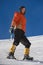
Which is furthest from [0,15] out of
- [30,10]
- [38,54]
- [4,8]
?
[38,54]

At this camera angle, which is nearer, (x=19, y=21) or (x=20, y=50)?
(x=19, y=21)

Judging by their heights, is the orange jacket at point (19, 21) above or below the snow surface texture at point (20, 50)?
above

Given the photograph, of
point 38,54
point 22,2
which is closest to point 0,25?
point 22,2

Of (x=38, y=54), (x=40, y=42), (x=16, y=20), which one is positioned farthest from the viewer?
(x=40, y=42)

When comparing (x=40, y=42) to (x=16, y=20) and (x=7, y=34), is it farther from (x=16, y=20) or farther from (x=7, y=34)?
(x=16, y=20)

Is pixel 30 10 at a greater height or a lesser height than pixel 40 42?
greater

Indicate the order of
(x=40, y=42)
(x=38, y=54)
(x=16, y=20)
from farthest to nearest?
(x=40, y=42) < (x=38, y=54) < (x=16, y=20)

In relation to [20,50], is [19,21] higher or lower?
higher

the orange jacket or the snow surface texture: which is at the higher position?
the orange jacket

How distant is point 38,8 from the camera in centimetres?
1329

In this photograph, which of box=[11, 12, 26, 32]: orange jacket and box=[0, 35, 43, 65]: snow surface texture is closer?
box=[0, 35, 43, 65]: snow surface texture

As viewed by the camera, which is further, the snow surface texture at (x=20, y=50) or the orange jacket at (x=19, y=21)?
the orange jacket at (x=19, y=21)

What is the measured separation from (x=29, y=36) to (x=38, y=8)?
115 cm

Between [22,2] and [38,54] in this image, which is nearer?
[38,54]
